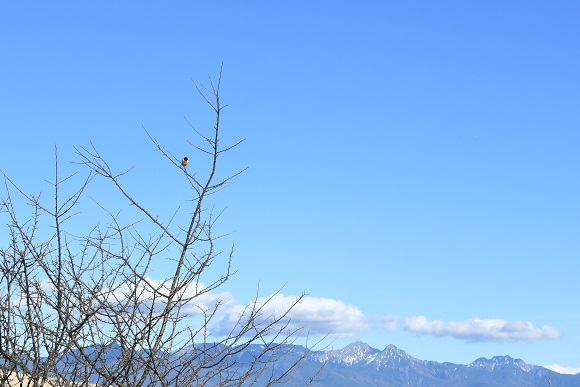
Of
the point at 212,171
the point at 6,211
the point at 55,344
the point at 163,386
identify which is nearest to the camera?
the point at 163,386

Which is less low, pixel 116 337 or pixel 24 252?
pixel 24 252

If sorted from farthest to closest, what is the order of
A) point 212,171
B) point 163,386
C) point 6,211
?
point 6,211 < point 212,171 < point 163,386

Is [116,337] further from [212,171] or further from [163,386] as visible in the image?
[212,171]

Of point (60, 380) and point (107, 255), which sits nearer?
point (60, 380)

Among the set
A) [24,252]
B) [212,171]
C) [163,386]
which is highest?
[212,171]

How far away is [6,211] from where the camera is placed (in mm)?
8758

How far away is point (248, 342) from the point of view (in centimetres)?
709

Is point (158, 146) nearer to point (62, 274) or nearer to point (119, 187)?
point (119, 187)

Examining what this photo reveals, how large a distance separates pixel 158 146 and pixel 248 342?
2.27 meters

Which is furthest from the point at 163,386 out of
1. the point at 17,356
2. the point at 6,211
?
the point at 6,211

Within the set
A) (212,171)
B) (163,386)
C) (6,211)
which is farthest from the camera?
(6,211)

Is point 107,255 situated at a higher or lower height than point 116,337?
higher

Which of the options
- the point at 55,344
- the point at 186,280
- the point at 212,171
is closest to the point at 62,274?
the point at 55,344

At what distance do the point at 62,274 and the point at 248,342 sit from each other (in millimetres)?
1747
